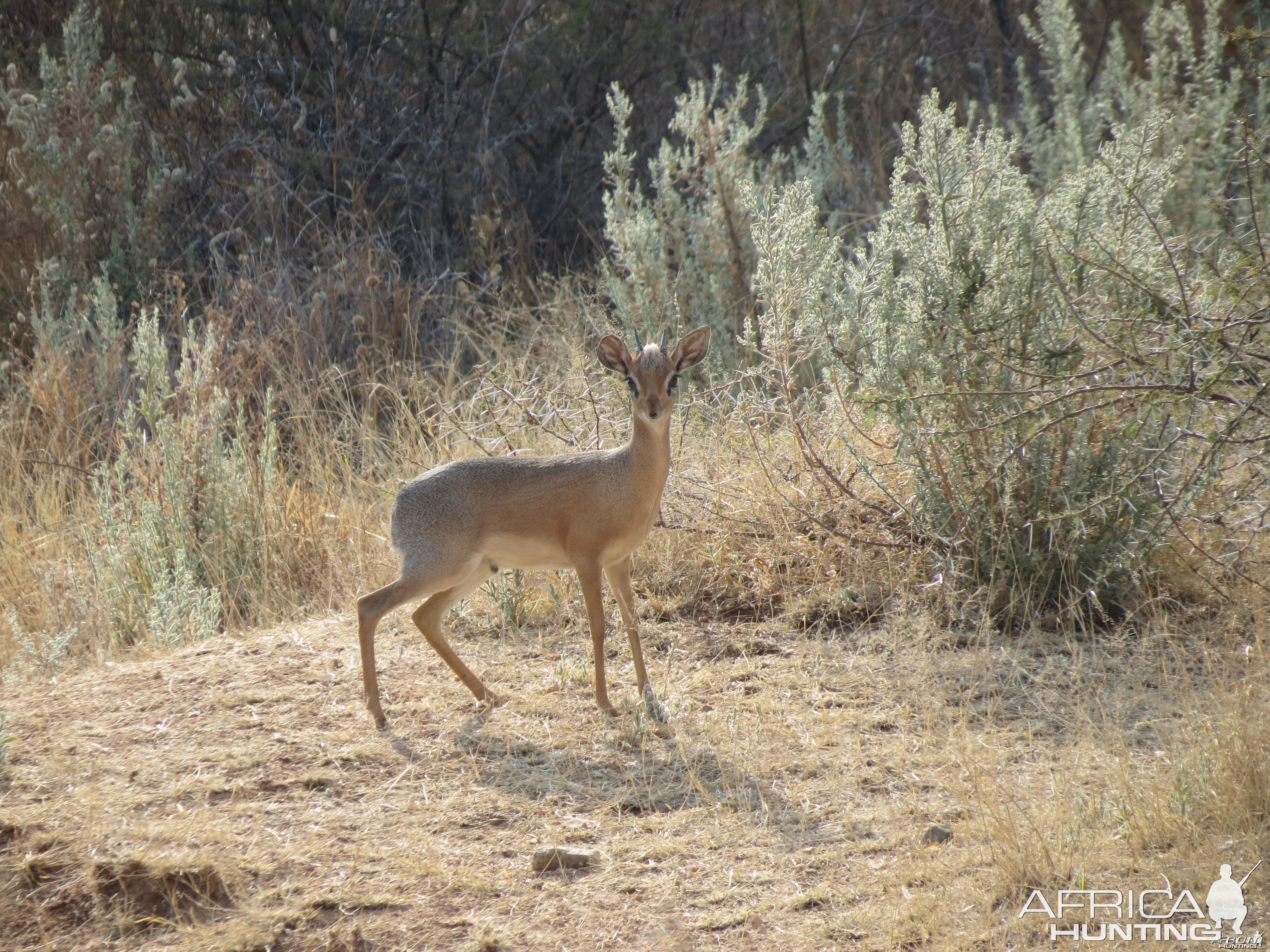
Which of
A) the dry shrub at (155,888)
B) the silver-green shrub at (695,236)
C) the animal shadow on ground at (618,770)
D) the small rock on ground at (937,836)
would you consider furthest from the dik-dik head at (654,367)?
the silver-green shrub at (695,236)

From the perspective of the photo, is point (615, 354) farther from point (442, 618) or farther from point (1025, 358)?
point (1025, 358)

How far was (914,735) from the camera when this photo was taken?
4121 millimetres

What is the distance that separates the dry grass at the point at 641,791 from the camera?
3078mm

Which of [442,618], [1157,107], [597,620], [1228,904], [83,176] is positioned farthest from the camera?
[83,176]

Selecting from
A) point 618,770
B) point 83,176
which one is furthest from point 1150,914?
point 83,176

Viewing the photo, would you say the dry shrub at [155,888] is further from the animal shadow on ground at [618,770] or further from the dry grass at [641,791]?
the animal shadow on ground at [618,770]

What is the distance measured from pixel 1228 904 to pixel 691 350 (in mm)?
2661

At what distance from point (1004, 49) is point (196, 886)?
1197cm

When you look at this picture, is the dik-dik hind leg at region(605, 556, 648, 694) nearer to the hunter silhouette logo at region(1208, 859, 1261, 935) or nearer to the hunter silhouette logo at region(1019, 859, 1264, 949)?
the hunter silhouette logo at region(1019, 859, 1264, 949)

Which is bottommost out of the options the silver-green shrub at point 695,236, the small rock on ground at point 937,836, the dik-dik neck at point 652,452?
the small rock on ground at point 937,836

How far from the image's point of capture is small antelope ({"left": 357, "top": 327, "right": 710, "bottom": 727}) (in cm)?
443

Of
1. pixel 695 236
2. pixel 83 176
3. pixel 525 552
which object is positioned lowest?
pixel 525 552

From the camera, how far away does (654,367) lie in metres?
4.34

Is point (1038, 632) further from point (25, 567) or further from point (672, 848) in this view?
point (25, 567)
